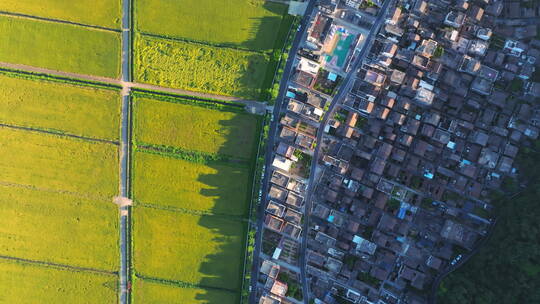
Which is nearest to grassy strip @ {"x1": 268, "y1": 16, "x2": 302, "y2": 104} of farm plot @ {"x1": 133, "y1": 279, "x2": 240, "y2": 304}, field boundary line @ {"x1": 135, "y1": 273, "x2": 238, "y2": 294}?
field boundary line @ {"x1": 135, "y1": 273, "x2": 238, "y2": 294}

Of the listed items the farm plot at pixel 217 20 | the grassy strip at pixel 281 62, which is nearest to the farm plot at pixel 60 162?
the farm plot at pixel 217 20

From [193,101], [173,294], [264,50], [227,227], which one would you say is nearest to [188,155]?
[193,101]

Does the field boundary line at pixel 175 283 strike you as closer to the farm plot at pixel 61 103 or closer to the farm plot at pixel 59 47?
the farm plot at pixel 61 103

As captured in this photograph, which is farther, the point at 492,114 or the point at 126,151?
the point at 126,151

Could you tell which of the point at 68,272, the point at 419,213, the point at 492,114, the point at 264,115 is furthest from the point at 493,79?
the point at 68,272

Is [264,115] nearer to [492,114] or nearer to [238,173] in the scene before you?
[238,173]

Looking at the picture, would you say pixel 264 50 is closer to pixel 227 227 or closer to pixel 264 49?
pixel 264 49
